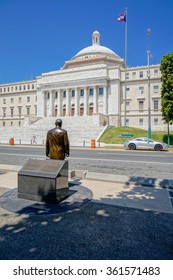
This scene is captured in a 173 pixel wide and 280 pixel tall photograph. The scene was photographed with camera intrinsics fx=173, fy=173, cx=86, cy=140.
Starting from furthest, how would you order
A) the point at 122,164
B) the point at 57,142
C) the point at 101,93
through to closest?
the point at 101,93, the point at 122,164, the point at 57,142

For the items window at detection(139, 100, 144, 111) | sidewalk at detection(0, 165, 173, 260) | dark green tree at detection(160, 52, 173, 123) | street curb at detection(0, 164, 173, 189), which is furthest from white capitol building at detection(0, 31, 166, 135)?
sidewalk at detection(0, 165, 173, 260)

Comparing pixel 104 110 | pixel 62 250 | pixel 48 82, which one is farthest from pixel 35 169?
pixel 48 82

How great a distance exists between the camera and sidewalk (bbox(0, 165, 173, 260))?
9.18ft

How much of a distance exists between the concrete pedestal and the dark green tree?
2608 centimetres

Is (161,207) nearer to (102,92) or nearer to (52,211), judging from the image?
(52,211)

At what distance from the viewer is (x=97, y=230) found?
3506 mm

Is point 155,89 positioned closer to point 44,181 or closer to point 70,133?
point 70,133

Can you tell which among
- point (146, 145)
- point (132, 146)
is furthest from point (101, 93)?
point (146, 145)

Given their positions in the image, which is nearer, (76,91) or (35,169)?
(35,169)

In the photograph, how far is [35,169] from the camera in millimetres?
5293

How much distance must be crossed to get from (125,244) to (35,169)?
333 centimetres

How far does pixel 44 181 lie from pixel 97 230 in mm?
2198
